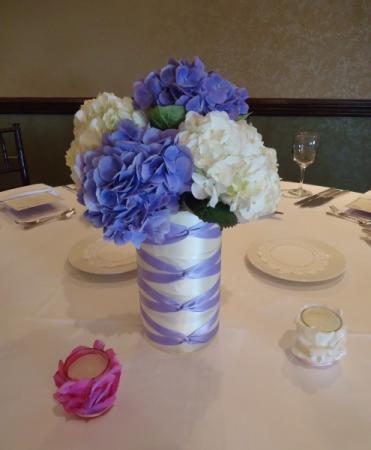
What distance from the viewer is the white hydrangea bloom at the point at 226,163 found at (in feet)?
1.56

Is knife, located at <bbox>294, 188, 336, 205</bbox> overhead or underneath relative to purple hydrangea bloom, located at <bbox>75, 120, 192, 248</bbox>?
underneath

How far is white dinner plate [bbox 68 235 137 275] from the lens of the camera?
0.87 metres

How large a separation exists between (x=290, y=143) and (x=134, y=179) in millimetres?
2133

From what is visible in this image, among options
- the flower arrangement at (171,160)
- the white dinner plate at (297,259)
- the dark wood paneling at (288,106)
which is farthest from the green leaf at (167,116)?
the dark wood paneling at (288,106)

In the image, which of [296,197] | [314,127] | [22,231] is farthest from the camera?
[314,127]

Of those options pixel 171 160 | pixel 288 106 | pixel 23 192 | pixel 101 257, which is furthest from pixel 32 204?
pixel 288 106

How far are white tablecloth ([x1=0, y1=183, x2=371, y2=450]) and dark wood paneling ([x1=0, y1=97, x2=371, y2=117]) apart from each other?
1580 millimetres

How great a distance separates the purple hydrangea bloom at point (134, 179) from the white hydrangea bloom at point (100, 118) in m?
0.04

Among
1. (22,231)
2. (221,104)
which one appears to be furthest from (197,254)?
(22,231)

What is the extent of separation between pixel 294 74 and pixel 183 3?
79 cm

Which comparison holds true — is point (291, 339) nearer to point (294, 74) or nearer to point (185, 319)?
point (185, 319)

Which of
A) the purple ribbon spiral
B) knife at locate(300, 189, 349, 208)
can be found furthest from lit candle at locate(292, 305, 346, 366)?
knife at locate(300, 189, 349, 208)

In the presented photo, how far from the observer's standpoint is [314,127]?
2361mm

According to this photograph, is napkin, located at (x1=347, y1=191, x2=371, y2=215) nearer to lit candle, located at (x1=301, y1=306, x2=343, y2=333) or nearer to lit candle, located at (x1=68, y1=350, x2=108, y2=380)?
lit candle, located at (x1=301, y1=306, x2=343, y2=333)
